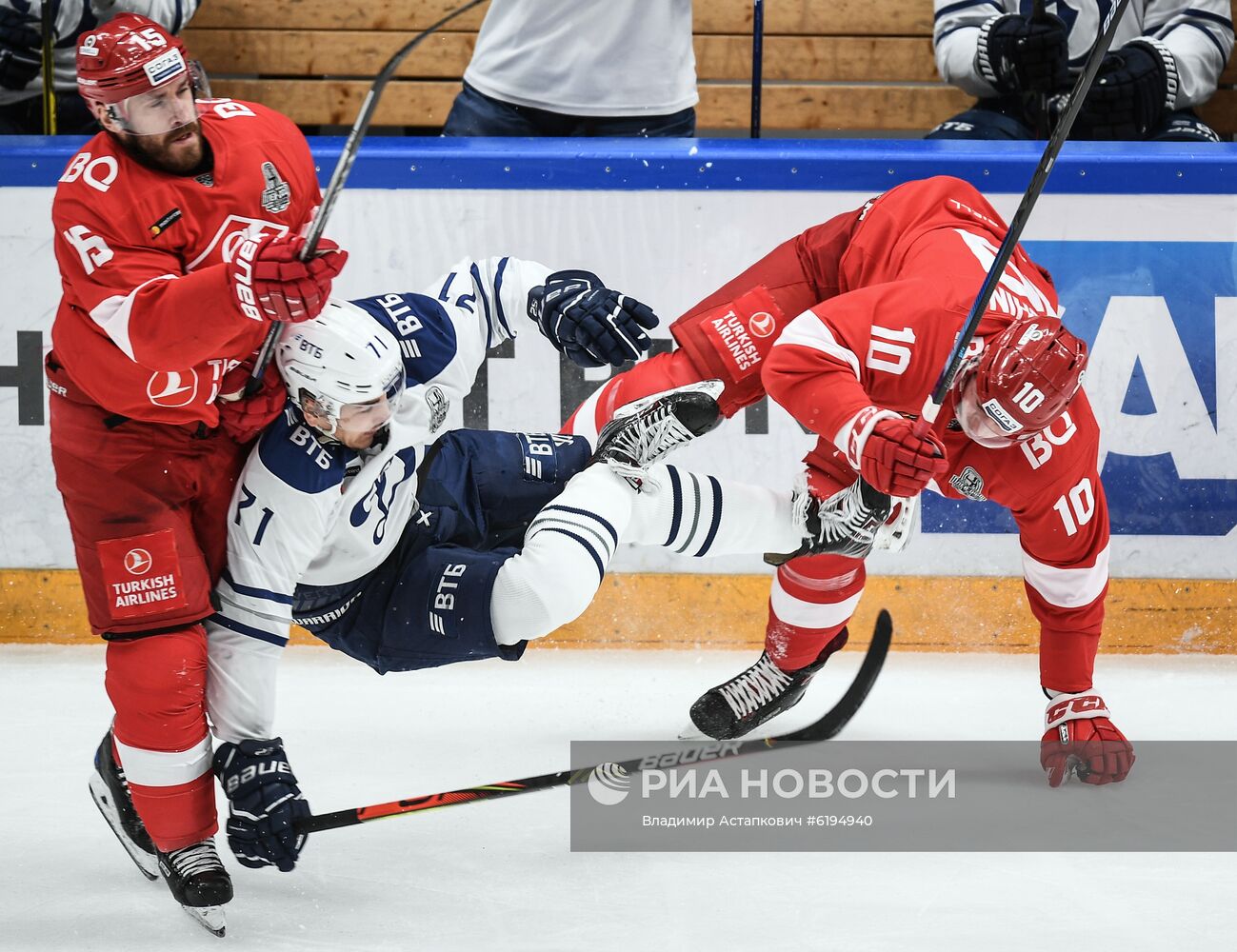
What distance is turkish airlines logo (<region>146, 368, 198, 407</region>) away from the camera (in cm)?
Result: 193

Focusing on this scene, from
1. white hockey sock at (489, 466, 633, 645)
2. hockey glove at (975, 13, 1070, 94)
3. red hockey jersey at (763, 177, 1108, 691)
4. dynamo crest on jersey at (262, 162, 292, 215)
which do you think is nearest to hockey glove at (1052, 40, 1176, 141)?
hockey glove at (975, 13, 1070, 94)

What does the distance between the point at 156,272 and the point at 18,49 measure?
1908 mm

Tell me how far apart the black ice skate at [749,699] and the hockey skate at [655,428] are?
0.60 metres

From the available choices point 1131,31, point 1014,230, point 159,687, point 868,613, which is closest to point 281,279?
point 159,687

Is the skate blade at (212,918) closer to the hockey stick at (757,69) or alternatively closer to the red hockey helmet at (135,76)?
the red hockey helmet at (135,76)

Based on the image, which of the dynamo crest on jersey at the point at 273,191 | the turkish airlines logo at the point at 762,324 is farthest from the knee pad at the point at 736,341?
the dynamo crest on jersey at the point at 273,191

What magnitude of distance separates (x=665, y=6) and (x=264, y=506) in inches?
73.0

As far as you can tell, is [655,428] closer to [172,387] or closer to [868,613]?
[172,387]

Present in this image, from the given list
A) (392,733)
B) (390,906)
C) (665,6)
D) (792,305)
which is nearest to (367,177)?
(665,6)

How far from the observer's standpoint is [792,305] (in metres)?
2.83

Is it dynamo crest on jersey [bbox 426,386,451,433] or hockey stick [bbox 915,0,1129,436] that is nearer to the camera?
hockey stick [bbox 915,0,1129,436]

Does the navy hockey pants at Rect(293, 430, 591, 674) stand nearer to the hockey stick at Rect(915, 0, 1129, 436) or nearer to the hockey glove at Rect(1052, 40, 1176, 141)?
the hockey stick at Rect(915, 0, 1129, 436)

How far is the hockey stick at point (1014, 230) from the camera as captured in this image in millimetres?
1938

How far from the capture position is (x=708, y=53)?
4387 millimetres
